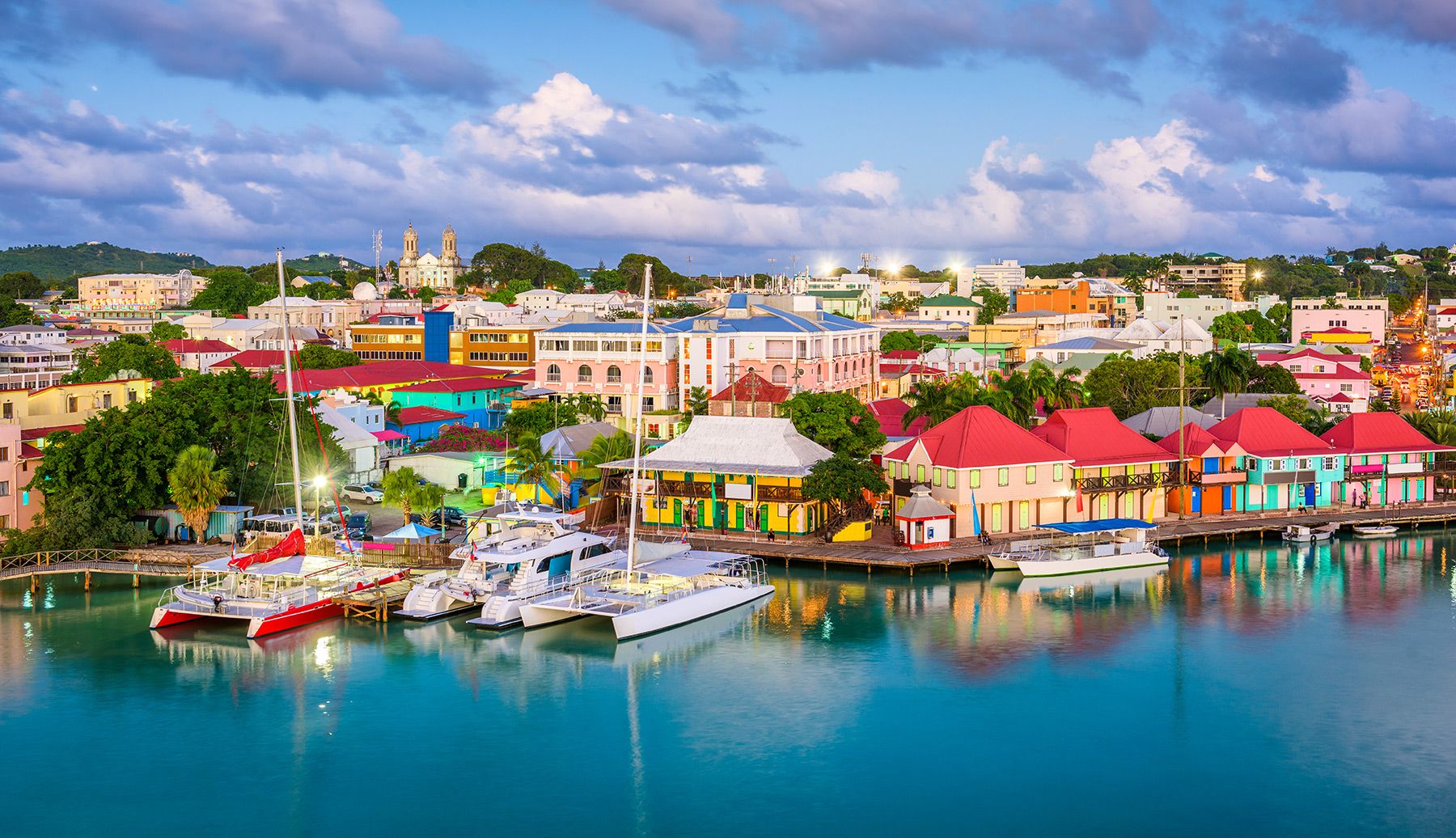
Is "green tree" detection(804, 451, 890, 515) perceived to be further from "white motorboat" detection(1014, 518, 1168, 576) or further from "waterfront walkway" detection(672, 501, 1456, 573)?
"white motorboat" detection(1014, 518, 1168, 576)

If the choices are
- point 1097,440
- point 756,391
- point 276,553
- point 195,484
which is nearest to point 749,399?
point 756,391

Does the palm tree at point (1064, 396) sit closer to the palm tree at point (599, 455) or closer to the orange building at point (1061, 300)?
the palm tree at point (599, 455)

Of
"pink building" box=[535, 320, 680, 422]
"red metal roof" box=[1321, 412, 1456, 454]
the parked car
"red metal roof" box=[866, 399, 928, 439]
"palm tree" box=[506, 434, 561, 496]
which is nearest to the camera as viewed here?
"palm tree" box=[506, 434, 561, 496]

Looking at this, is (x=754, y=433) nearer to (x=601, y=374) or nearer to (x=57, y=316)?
(x=601, y=374)

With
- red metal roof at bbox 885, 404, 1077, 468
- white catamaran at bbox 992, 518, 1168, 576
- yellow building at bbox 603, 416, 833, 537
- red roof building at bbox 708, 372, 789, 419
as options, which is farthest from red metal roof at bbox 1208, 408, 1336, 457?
red roof building at bbox 708, 372, 789, 419

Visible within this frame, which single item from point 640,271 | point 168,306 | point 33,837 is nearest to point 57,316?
point 168,306

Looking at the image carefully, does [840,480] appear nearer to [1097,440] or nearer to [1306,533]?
[1097,440]
